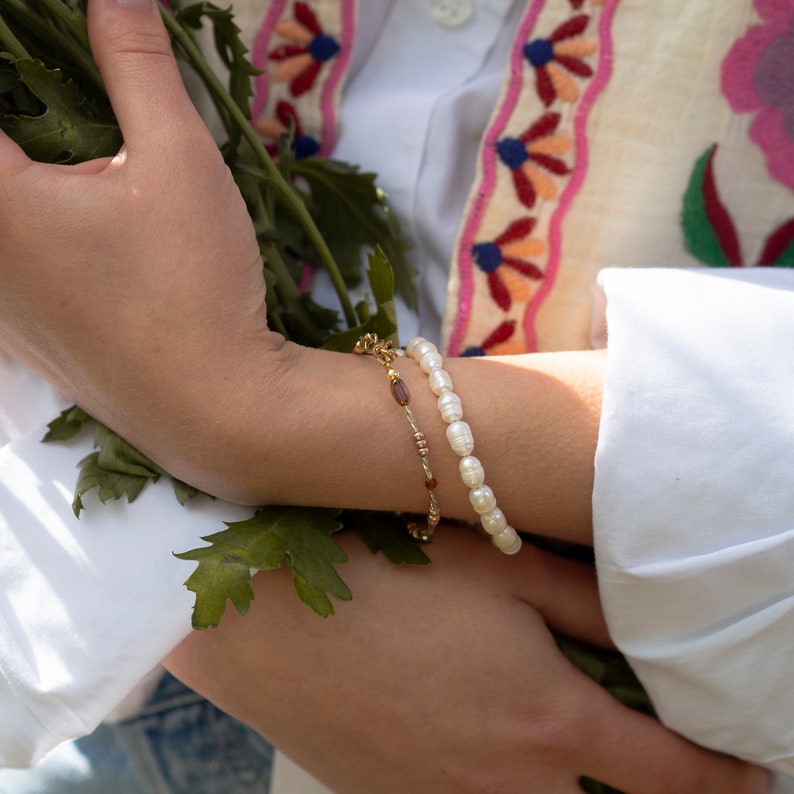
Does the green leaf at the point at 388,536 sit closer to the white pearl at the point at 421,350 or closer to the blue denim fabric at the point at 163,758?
the white pearl at the point at 421,350

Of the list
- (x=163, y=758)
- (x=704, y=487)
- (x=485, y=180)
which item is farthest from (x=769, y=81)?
(x=163, y=758)

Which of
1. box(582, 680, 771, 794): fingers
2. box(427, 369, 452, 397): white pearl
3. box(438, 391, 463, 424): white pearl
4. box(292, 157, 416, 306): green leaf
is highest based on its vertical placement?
box(292, 157, 416, 306): green leaf

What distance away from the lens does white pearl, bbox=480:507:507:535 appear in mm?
786

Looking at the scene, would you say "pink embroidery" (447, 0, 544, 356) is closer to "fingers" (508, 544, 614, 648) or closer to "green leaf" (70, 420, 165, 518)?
"fingers" (508, 544, 614, 648)

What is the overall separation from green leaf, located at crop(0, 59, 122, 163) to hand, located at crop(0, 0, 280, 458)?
0.04 metres

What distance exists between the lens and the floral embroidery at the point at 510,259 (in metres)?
0.98

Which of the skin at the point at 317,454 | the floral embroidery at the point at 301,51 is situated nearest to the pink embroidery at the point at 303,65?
the floral embroidery at the point at 301,51

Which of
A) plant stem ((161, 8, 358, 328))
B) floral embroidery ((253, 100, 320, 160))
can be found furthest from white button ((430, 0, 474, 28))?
plant stem ((161, 8, 358, 328))

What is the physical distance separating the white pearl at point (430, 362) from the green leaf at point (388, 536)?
0.57ft

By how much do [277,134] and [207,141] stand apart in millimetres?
335

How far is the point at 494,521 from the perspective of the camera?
2.58 ft

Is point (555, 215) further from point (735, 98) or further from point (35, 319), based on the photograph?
point (35, 319)

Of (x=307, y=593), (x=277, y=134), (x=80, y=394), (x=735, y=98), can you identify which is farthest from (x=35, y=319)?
(x=735, y=98)

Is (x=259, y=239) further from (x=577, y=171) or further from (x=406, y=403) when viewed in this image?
(x=577, y=171)
